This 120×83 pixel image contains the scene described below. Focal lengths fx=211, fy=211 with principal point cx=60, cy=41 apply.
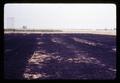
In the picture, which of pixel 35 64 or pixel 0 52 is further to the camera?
pixel 35 64

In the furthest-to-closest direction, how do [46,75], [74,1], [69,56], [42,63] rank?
[69,56] → [42,63] → [46,75] → [74,1]

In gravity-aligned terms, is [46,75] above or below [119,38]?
below

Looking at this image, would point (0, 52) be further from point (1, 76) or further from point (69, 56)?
point (69, 56)

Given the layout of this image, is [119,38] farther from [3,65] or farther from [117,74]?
[3,65]

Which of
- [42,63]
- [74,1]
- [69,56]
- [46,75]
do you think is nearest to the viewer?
[74,1]

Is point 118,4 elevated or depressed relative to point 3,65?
elevated

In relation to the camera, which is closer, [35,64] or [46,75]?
[46,75]

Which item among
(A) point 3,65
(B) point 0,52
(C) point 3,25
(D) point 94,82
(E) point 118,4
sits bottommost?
(D) point 94,82

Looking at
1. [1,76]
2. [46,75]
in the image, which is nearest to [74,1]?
[1,76]

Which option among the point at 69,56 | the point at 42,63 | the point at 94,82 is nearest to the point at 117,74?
the point at 94,82
